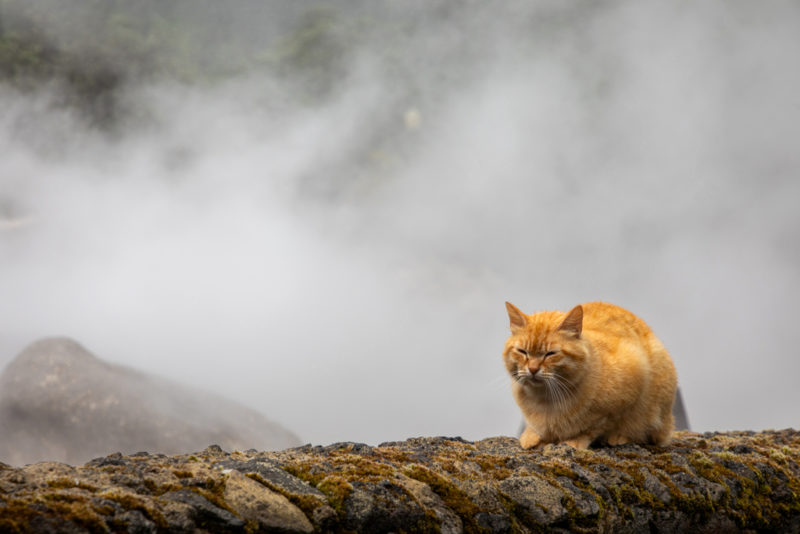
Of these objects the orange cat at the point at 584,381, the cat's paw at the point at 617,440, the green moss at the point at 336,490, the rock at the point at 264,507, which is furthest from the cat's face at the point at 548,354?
the rock at the point at 264,507

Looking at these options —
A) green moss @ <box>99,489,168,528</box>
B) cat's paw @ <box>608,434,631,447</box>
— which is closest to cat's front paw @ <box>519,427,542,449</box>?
cat's paw @ <box>608,434,631,447</box>

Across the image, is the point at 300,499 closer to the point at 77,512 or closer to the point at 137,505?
the point at 137,505

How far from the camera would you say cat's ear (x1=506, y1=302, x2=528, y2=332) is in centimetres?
448

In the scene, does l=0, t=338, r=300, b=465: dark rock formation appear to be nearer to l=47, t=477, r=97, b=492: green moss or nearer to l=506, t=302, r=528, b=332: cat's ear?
l=506, t=302, r=528, b=332: cat's ear

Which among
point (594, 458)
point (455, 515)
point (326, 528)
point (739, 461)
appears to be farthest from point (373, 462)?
point (739, 461)

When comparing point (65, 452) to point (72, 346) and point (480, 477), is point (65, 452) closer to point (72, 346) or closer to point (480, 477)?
point (72, 346)

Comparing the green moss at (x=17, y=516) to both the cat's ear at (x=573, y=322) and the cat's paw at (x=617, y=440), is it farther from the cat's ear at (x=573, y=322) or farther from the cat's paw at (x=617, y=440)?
the cat's paw at (x=617, y=440)

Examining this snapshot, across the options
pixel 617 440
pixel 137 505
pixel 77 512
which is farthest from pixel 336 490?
pixel 617 440

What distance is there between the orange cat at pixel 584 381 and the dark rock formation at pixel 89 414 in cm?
532

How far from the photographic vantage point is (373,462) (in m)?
3.43

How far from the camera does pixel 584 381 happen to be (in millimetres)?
4418

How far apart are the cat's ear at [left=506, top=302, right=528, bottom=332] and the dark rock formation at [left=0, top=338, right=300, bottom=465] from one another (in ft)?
17.6

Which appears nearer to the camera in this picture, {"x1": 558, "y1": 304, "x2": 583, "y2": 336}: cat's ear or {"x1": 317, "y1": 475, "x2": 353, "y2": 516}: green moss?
{"x1": 317, "y1": 475, "x2": 353, "y2": 516}: green moss

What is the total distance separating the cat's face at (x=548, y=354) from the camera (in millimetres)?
4254
